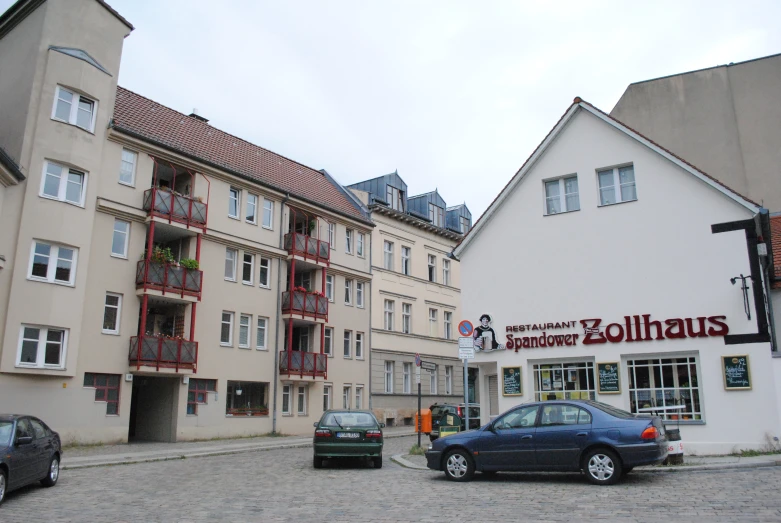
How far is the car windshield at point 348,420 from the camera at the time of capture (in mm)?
16895

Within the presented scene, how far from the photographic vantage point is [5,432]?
11492 mm

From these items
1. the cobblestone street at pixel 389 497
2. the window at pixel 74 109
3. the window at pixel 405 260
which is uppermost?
the window at pixel 74 109

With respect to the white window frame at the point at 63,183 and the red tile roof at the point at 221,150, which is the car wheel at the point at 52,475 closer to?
the white window frame at the point at 63,183

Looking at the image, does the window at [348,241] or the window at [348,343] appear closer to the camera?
the window at [348,343]

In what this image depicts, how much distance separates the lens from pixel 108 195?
2531cm

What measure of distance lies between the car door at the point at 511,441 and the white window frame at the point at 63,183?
58.8 ft

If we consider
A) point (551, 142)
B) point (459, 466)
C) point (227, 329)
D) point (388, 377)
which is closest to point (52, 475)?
point (459, 466)

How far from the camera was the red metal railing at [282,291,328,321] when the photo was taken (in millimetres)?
32188

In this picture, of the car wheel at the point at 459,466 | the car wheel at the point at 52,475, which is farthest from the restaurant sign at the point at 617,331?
the car wheel at the point at 52,475

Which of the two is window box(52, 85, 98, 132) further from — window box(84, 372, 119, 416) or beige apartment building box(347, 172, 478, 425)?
beige apartment building box(347, 172, 478, 425)

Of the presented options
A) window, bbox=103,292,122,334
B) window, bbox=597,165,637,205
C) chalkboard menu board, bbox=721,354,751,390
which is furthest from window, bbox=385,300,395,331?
chalkboard menu board, bbox=721,354,751,390

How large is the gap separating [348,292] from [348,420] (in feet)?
67.5

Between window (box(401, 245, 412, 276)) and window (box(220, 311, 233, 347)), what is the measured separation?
575 inches

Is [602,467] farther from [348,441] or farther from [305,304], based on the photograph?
[305,304]
